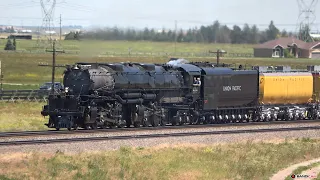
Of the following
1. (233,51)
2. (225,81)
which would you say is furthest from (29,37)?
(225,81)

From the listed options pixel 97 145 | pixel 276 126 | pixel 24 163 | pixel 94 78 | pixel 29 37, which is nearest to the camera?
pixel 24 163

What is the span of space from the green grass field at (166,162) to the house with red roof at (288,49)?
9487cm

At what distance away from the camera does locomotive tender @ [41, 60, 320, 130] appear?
34.1 m

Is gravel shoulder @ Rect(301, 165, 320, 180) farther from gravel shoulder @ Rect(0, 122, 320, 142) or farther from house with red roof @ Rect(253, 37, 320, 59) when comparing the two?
house with red roof @ Rect(253, 37, 320, 59)

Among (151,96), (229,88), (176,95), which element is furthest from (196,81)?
(151,96)

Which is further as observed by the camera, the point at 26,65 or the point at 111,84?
the point at 26,65

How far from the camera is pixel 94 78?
3425cm

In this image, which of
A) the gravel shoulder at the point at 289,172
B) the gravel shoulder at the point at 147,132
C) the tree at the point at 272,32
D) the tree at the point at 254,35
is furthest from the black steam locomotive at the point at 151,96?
the tree at the point at 272,32

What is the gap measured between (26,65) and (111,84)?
183 feet

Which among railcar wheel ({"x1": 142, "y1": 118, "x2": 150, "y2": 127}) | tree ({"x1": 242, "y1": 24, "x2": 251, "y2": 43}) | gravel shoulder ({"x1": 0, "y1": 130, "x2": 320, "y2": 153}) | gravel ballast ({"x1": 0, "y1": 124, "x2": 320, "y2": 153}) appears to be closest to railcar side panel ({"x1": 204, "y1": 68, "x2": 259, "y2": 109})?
gravel ballast ({"x1": 0, "y1": 124, "x2": 320, "y2": 153})

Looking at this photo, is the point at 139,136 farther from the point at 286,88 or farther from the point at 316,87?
the point at 316,87

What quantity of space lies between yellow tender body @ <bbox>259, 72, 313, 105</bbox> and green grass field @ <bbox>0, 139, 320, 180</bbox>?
1114 cm

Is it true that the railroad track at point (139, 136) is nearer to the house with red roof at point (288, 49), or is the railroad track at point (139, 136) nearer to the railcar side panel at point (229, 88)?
the railcar side panel at point (229, 88)

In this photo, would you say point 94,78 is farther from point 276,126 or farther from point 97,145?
point 276,126
